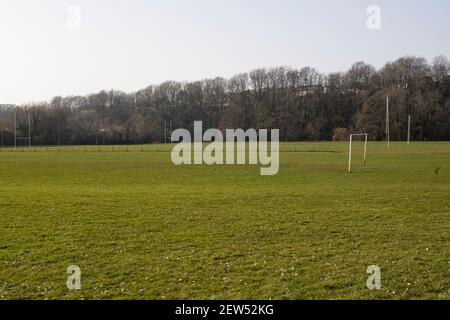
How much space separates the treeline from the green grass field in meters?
97.3

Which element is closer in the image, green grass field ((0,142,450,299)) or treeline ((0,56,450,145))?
green grass field ((0,142,450,299))

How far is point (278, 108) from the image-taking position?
5374 inches

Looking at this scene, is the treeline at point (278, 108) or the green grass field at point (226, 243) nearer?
the green grass field at point (226, 243)

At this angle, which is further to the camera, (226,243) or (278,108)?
(278,108)

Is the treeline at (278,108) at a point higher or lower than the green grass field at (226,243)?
higher

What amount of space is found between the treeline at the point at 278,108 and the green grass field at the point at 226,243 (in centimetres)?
9727

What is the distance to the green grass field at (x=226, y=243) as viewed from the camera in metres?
7.33

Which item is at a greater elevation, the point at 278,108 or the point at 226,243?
the point at 278,108

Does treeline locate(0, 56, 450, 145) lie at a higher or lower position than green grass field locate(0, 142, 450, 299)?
higher

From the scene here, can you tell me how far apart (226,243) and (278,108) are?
128321mm

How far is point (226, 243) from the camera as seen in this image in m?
10.5

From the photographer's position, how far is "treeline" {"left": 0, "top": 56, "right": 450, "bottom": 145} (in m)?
111

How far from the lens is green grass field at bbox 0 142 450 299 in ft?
24.0

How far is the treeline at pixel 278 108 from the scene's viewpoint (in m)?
111
